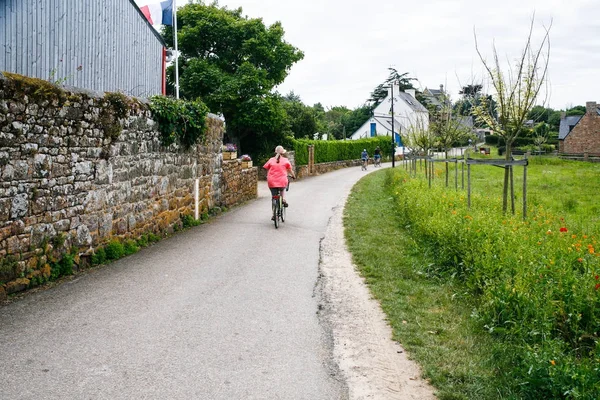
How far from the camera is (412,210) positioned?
12.6 meters

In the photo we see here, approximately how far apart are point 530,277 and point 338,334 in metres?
1.98

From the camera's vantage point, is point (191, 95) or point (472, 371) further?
point (191, 95)

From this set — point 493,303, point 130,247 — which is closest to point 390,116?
point 130,247

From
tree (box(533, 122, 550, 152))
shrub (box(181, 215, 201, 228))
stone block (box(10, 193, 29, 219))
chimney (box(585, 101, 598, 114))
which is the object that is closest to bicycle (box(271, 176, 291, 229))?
shrub (box(181, 215, 201, 228))

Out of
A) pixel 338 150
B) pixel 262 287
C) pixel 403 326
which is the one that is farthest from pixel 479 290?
pixel 338 150

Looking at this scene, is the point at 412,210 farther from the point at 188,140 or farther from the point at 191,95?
the point at 191,95

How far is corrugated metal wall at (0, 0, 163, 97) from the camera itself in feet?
35.8

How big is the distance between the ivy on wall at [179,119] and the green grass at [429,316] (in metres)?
4.35

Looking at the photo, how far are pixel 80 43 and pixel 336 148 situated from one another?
34.7m

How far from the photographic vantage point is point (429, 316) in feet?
19.7

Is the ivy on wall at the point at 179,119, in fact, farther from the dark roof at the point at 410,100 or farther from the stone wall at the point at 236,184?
the dark roof at the point at 410,100

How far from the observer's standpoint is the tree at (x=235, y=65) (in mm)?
33875

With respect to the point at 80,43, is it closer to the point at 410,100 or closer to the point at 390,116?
the point at 390,116

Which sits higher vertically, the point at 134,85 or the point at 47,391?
the point at 134,85
